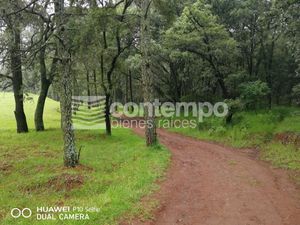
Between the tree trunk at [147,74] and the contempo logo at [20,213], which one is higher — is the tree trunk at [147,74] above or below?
above

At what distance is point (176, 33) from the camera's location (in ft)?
90.3

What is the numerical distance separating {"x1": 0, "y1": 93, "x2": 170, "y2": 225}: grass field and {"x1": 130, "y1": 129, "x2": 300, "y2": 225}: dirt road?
2.30 ft

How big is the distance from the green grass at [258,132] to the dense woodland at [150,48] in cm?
129

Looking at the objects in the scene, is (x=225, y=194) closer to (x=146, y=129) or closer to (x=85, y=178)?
(x=85, y=178)

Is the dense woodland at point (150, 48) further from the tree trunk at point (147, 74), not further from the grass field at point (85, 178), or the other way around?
the grass field at point (85, 178)

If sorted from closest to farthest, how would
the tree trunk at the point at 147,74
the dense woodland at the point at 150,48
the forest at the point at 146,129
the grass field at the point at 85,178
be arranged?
the grass field at the point at 85,178
the forest at the point at 146,129
the dense woodland at the point at 150,48
the tree trunk at the point at 147,74

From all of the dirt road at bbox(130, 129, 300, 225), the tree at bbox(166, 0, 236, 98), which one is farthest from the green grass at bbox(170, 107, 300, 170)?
the tree at bbox(166, 0, 236, 98)

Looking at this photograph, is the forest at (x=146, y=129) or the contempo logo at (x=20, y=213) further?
the forest at (x=146, y=129)

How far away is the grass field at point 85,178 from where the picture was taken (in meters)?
9.59

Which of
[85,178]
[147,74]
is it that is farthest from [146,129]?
[85,178]

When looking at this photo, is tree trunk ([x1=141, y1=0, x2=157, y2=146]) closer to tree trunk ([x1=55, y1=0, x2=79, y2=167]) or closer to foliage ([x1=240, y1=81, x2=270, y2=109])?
tree trunk ([x1=55, y1=0, x2=79, y2=167])

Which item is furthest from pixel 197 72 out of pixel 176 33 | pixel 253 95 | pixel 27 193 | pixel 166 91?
pixel 27 193

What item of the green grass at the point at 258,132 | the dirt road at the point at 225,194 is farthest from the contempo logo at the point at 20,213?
the green grass at the point at 258,132

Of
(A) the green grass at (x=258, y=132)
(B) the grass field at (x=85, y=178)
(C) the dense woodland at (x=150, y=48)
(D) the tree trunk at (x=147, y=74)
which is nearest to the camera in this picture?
(B) the grass field at (x=85, y=178)
